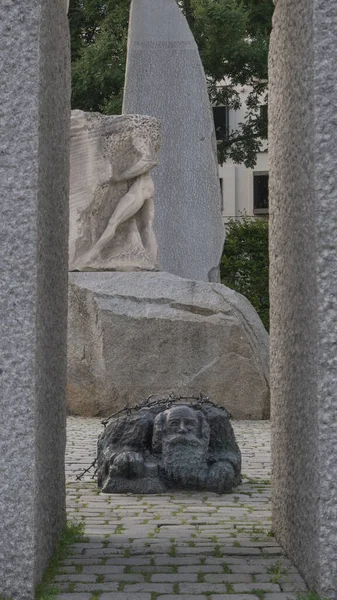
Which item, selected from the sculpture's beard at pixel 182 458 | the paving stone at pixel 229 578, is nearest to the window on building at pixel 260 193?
the sculpture's beard at pixel 182 458

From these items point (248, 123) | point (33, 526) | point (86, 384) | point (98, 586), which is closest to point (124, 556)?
point (98, 586)

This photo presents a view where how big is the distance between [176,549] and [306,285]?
137 cm

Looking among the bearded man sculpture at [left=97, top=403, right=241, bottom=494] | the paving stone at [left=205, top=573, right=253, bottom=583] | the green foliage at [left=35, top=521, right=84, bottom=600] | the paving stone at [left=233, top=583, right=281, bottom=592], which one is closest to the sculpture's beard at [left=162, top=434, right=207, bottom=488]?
the bearded man sculpture at [left=97, top=403, right=241, bottom=494]

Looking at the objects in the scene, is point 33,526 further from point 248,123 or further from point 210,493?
point 248,123

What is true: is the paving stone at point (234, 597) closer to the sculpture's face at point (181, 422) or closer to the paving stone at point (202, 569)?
the paving stone at point (202, 569)

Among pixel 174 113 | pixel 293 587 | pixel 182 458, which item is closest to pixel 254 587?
pixel 293 587

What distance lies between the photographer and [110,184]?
11977 millimetres

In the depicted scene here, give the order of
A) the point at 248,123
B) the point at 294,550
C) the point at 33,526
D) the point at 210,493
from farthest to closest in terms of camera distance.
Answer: the point at 248,123 < the point at 210,493 < the point at 294,550 < the point at 33,526

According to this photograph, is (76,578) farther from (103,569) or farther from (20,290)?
(20,290)

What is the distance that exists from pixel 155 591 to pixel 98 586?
215 millimetres

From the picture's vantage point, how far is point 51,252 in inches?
169

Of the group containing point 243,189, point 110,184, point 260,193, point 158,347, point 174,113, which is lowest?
point 158,347

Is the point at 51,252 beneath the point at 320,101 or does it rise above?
beneath

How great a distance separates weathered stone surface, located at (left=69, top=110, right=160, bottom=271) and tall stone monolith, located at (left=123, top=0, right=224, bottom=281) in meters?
3.52
